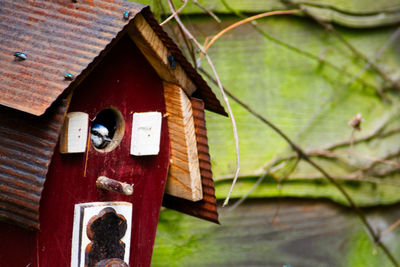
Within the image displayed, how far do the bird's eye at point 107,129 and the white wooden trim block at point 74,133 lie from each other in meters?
0.05

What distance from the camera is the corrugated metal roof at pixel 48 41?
3.57 ft

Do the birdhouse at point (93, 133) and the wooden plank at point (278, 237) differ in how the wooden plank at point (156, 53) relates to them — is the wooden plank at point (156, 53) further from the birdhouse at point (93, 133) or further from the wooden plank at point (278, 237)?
the wooden plank at point (278, 237)

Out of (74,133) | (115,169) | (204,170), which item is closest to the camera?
(74,133)

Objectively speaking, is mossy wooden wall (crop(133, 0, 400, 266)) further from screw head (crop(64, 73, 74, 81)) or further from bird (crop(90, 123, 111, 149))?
screw head (crop(64, 73, 74, 81))

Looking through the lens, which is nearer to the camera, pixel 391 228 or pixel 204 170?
pixel 204 170

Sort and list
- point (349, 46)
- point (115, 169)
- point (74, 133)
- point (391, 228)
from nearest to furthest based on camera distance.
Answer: point (74, 133) < point (115, 169) < point (349, 46) < point (391, 228)

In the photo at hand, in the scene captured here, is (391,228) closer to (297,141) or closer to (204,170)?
(297,141)

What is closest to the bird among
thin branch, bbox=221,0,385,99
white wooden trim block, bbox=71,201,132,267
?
white wooden trim block, bbox=71,201,132,267

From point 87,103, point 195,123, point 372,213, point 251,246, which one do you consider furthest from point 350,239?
point 87,103

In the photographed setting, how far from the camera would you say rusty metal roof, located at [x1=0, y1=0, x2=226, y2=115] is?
3.58 ft

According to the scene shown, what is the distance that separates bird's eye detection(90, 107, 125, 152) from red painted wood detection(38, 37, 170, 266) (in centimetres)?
1

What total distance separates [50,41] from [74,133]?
0.59ft

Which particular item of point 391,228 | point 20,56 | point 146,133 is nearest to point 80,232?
point 146,133

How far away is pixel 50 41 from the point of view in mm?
1176
